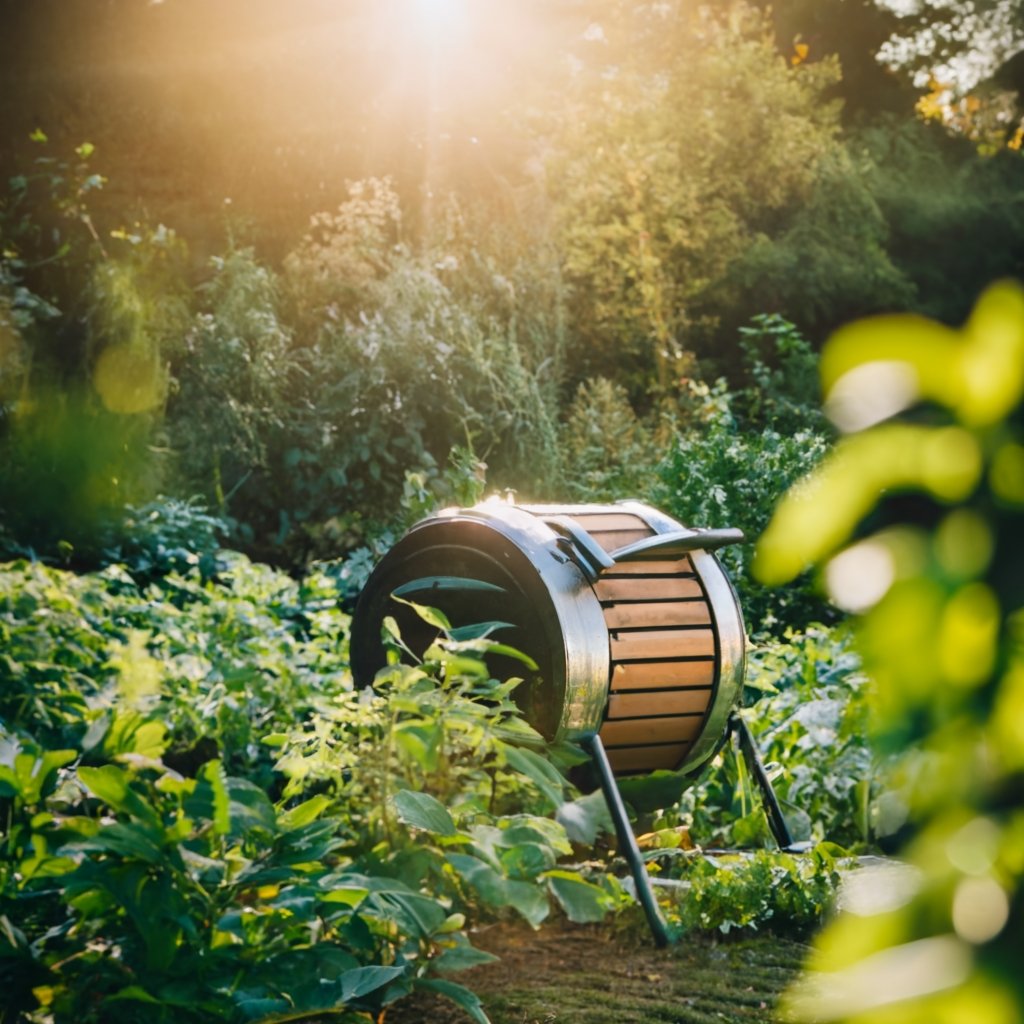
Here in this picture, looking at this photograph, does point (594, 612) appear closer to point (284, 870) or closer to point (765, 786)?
point (765, 786)

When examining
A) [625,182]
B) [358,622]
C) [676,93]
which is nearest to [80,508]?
[358,622]

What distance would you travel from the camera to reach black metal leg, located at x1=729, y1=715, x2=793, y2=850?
3307 mm

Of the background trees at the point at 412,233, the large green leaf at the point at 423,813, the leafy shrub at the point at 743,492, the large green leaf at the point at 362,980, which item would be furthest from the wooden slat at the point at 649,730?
the background trees at the point at 412,233

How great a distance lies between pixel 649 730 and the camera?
323 cm

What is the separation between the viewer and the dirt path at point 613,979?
95.7 inches

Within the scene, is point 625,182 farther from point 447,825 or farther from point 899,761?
point 899,761

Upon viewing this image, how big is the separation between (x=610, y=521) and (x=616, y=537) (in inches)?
2.8

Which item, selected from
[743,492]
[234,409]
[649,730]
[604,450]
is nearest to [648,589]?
[649,730]

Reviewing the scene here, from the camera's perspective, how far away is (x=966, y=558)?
0.37 m

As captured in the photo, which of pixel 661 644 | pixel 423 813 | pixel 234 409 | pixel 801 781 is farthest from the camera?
pixel 234 409

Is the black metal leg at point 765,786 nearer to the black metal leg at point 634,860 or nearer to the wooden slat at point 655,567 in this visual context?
the wooden slat at point 655,567

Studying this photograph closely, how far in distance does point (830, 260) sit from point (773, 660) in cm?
718

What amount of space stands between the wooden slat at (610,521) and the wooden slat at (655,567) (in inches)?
3.6

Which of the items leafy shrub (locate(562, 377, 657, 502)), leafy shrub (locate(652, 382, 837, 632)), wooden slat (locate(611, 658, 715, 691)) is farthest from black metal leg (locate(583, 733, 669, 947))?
leafy shrub (locate(562, 377, 657, 502))
